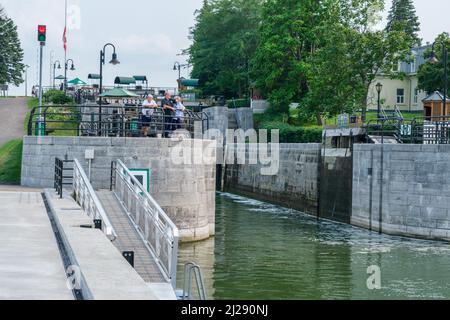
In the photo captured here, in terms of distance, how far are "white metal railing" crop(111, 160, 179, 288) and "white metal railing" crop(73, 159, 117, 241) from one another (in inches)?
32.9

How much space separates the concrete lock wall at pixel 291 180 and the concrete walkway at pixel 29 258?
25.0 metres

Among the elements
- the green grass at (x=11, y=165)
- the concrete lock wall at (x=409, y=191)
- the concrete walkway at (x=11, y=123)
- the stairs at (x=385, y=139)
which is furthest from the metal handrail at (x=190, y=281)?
the stairs at (x=385, y=139)

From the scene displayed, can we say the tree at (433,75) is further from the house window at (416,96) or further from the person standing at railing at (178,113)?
the person standing at railing at (178,113)

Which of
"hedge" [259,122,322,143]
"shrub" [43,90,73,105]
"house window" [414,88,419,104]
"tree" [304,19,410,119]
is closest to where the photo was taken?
"hedge" [259,122,322,143]

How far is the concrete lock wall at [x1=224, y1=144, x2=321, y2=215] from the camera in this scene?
43625 mm

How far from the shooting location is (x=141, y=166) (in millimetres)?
25312

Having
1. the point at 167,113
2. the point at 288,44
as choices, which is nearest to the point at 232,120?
the point at 288,44

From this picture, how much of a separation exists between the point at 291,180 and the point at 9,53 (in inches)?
2816

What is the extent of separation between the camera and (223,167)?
200 ft

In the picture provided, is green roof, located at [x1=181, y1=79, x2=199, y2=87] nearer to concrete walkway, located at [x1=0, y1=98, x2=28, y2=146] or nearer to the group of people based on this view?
concrete walkway, located at [x1=0, y1=98, x2=28, y2=146]

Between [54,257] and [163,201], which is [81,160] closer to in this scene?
[163,201]

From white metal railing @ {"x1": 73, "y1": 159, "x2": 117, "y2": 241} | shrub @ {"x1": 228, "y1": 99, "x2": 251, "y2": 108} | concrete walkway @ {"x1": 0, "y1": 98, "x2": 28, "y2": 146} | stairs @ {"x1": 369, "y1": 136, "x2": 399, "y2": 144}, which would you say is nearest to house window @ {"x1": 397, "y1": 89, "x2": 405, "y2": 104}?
shrub @ {"x1": 228, "y1": 99, "x2": 251, "y2": 108}

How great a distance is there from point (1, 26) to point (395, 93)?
172ft

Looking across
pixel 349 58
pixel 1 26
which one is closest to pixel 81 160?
pixel 349 58
